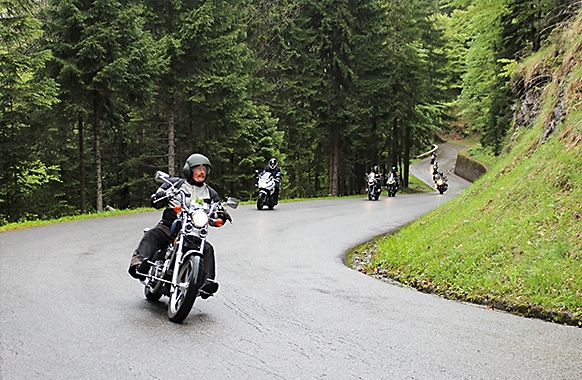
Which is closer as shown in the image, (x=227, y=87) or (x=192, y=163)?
(x=192, y=163)

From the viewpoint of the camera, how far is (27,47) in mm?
21469

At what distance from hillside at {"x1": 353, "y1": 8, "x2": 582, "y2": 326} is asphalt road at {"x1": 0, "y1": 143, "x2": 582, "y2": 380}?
0.74m

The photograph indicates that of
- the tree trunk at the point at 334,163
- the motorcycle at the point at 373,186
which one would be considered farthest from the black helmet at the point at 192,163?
the tree trunk at the point at 334,163

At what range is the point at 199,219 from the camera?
21.3ft

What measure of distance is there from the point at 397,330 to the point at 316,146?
31492mm

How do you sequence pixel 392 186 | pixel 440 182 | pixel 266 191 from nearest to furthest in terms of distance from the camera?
pixel 266 191 → pixel 392 186 → pixel 440 182

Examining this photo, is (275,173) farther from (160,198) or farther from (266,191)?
(160,198)

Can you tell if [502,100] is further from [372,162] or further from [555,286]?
[555,286]

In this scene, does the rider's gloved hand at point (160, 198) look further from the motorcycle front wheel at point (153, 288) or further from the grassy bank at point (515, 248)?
the grassy bank at point (515, 248)

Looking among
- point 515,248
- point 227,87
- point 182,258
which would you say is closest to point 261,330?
point 182,258

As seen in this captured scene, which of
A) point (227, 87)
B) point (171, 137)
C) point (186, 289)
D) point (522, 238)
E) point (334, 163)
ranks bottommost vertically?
point (186, 289)

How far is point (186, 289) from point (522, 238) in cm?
574

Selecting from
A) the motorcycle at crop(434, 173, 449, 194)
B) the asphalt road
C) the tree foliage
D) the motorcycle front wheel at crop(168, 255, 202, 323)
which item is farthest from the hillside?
the motorcycle at crop(434, 173, 449, 194)

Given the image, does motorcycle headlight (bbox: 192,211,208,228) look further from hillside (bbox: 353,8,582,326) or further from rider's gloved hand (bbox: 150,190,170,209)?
hillside (bbox: 353,8,582,326)
